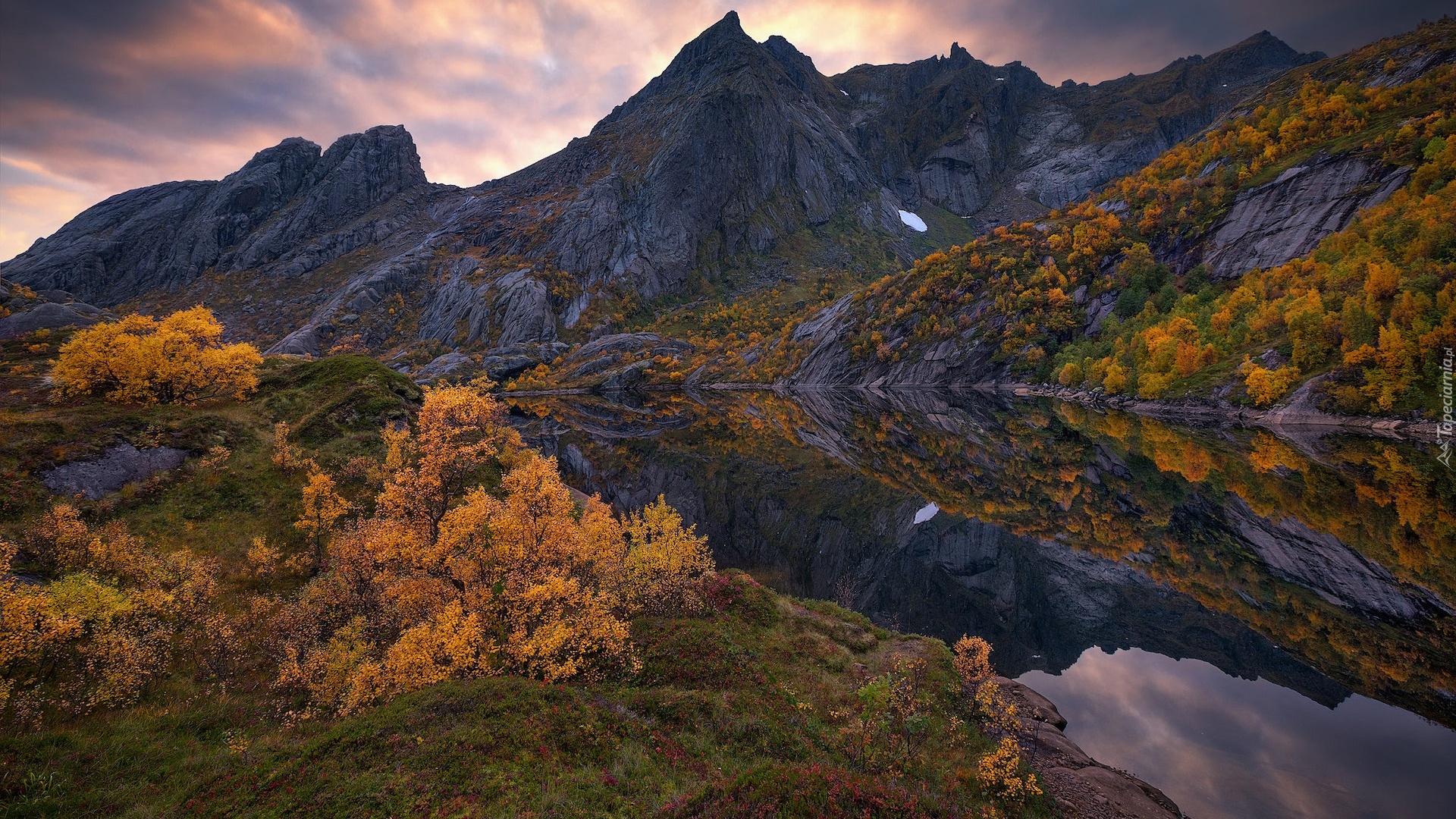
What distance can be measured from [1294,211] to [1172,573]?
116173 millimetres

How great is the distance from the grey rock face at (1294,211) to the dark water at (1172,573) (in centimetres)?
6052

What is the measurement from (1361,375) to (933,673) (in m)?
77.5

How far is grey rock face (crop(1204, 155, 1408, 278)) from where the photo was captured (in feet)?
290

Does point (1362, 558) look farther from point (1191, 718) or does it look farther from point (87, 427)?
point (87, 427)

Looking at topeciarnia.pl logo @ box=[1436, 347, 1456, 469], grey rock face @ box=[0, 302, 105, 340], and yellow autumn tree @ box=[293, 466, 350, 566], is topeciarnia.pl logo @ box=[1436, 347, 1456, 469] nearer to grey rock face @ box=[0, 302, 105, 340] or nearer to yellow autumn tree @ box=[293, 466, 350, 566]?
yellow autumn tree @ box=[293, 466, 350, 566]

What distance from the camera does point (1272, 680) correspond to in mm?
20625

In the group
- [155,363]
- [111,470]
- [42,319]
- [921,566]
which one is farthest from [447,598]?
[42,319]

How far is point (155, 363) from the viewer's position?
3278 centimetres

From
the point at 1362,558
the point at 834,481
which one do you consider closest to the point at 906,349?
the point at 834,481

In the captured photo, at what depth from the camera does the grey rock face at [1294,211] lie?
8825 cm

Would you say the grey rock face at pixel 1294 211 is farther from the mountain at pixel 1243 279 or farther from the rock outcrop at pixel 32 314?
the rock outcrop at pixel 32 314

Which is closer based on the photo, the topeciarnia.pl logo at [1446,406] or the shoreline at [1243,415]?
the topeciarnia.pl logo at [1446,406]

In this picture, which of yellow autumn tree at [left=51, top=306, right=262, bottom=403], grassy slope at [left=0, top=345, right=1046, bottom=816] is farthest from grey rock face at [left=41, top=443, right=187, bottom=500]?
yellow autumn tree at [left=51, top=306, right=262, bottom=403]

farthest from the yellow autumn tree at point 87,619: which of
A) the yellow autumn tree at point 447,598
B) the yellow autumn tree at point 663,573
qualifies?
the yellow autumn tree at point 663,573
